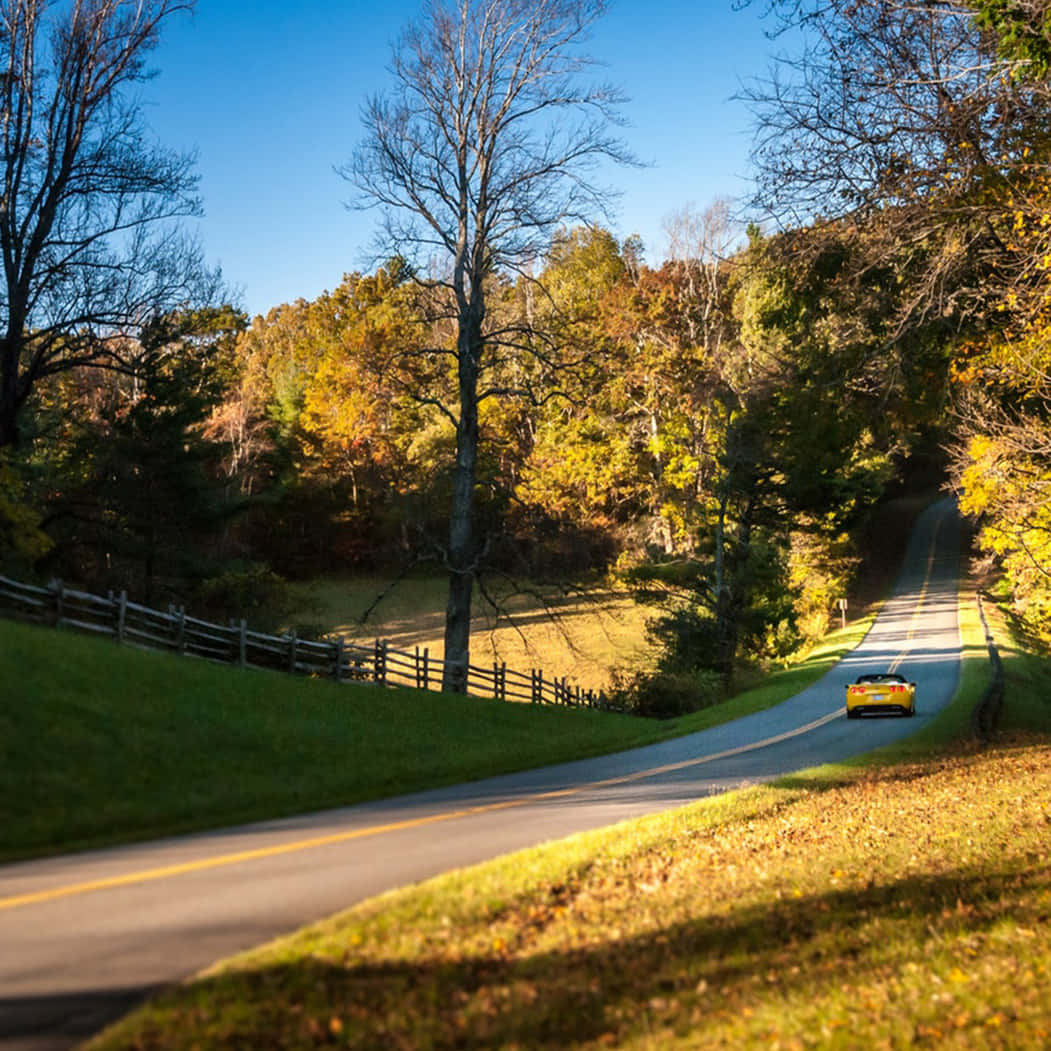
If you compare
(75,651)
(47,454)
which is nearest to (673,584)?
(47,454)

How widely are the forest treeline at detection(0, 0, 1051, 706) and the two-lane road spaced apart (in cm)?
723

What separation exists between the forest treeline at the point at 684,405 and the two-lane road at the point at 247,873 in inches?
285

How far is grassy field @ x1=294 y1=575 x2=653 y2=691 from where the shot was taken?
48.1m

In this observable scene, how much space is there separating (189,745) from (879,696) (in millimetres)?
→ 20631

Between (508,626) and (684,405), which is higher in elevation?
(684,405)

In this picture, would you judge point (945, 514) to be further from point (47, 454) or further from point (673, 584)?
point (47, 454)

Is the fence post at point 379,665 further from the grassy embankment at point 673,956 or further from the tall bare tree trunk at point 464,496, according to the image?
the grassy embankment at point 673,956

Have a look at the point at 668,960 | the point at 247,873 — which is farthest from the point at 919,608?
the point at 668,960

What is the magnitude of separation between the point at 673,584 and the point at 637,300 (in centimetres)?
2268

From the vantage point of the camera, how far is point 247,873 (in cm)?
890

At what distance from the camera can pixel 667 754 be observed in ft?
72.5

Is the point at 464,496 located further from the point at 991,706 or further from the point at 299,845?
the point at 299,845

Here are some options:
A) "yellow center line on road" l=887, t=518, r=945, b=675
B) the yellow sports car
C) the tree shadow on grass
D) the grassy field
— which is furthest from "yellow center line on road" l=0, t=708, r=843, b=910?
the grassy field

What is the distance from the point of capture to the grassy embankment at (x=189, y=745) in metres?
11.3
